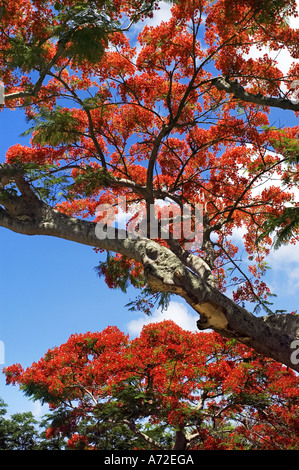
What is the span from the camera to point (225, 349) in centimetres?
803

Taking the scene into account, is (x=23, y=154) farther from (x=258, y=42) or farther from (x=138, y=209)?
(x=258, y=42)

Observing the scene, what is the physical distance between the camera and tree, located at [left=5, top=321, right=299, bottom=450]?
7.01m

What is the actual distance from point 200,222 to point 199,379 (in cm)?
284

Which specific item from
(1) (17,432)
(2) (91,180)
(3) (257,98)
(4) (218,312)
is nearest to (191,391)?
(4) (218,312)

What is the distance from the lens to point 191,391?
24.7 ft

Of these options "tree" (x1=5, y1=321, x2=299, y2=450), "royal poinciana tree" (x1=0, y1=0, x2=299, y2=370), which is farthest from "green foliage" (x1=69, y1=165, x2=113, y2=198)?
"tree" (x1=5, y1=321, x2=299, y2=450)

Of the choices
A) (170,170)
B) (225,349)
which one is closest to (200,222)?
(170,170)

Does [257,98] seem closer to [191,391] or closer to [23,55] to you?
[23,55]

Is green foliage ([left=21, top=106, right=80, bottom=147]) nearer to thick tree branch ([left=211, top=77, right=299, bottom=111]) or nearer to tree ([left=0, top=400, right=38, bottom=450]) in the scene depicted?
thick tree branch ([left=211, top=77, right=299, bottom=111])

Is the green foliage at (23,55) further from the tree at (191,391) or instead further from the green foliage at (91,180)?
the tree at (191,391)
